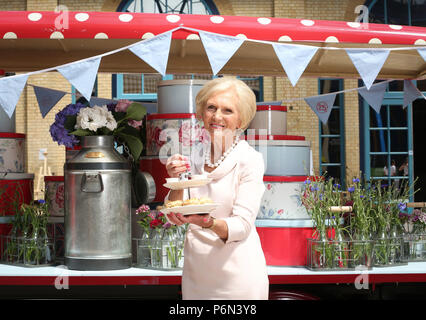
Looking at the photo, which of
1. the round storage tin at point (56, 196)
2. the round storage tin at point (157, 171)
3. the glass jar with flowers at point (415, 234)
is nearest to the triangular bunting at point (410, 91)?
the glass jar with flowers at point (415, 234)

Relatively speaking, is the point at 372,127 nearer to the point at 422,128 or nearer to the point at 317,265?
the point at 422,128

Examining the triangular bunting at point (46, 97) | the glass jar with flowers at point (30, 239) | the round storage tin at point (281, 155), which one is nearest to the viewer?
the glass jar with flowers at point (30, 239)

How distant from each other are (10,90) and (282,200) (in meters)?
1.40

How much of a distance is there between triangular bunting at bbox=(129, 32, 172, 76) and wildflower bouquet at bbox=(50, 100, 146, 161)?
32 cm

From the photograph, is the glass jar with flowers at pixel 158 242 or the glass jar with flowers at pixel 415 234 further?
the glass jar with flowers at pixel 415 234

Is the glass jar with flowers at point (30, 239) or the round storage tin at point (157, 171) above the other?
the round storage tin at point (157, 171)

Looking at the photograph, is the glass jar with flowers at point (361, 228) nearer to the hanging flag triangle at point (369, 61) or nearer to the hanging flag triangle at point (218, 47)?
the hanging flag triangle at point (369, 61)

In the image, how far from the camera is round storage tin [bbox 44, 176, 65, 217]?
9.59 feet

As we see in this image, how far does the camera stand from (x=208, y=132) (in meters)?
1.85

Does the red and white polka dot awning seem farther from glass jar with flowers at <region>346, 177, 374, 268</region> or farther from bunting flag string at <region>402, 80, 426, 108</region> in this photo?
glass jar with flowers at <region>346, 177, 374, 268</region>

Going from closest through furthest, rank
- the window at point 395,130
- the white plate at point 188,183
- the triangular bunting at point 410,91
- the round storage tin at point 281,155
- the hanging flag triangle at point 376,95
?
the white plate at point 188,183 → the round storage tin at point 281,155 → the triangular bunting at point 410,91 → the hanging flag triangle at point 376,95 → the window at point 395,130

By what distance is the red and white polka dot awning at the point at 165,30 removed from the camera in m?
2.79

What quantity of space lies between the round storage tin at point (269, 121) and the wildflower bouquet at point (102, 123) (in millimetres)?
614
